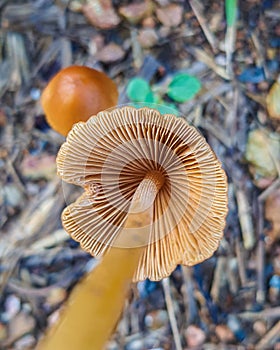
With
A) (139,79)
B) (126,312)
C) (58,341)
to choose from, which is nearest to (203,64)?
(139,79)

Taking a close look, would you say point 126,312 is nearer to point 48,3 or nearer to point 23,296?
point 23,296

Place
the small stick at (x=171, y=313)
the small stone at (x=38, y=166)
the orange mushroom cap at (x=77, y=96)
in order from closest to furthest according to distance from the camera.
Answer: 1. the orange mushroom cap at (x=77, y=96)
2. the small stick at (x=171, y=313)
3. the small stone at (x=38, y=166)

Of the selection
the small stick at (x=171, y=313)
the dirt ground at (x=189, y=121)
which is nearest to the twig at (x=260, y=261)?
the dirt ground at (x=189, y=121)

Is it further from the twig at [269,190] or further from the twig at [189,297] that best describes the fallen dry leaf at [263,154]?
the twig at [189,297]

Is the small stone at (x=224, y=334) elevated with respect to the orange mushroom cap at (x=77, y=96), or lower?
lower

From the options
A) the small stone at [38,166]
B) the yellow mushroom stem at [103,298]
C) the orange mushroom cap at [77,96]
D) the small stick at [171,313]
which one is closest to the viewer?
the yellow mushroom stem at [103,298]

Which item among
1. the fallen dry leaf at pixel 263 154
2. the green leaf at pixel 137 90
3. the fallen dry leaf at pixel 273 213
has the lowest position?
the fallen dry leaf at pixel 273 213

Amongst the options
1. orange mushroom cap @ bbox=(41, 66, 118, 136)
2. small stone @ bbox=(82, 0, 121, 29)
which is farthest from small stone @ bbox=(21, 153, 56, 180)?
small stone @ bbox=(82, 0, 121, 29)

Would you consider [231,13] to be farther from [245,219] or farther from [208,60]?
[245,219]
